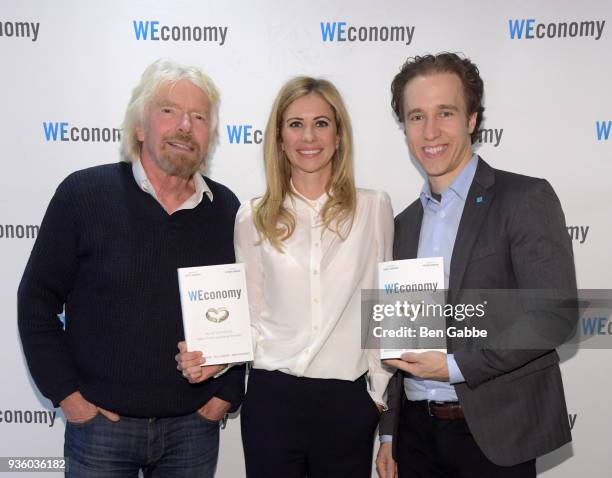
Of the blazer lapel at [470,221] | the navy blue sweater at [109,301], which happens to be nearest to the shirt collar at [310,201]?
the navy blue sweater at [109,301]

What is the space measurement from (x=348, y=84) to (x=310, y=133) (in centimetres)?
89

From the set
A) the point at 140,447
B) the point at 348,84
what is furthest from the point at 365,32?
the point at 140,447

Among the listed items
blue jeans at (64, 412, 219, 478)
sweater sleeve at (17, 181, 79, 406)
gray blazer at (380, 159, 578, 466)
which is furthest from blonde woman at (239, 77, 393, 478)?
sweater sleeve at (17, 181, 79, 406)

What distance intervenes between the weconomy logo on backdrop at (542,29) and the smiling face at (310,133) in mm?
1312

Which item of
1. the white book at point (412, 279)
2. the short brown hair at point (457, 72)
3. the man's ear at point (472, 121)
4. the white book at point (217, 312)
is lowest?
the white book at point (217, 312)

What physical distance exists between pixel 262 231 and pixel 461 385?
0.94 m

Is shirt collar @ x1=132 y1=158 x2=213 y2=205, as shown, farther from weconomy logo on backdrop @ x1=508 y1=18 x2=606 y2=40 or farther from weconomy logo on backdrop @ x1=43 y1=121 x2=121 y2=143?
weconomy logo on backdrop @ x1=508 y1=18 x2=606 y2=40

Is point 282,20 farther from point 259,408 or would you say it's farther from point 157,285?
point 259,408

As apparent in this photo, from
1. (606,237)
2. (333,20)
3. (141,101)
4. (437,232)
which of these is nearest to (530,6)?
(333,20)

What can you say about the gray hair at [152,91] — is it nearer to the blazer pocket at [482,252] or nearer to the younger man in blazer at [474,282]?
the younger man in blazer at [474,282]

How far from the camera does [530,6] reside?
9.68ft

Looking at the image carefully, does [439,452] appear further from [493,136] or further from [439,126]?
[493,136]

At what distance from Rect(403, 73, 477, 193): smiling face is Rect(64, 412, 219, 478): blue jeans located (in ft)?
4.54

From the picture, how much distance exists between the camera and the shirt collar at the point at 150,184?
2.29 meters
